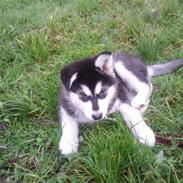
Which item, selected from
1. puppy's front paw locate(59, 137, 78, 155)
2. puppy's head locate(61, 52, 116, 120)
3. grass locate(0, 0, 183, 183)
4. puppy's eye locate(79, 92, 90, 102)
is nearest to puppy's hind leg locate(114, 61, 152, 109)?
grass locate(0, 0, 183, 183)

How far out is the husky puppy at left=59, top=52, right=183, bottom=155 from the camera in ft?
11.6

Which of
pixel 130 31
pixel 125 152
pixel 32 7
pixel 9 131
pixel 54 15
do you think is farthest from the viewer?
pixel 32 7

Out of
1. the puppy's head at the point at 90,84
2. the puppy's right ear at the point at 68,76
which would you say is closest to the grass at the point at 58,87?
the puppy's head at the point at 90,84

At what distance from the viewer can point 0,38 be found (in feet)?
18.6

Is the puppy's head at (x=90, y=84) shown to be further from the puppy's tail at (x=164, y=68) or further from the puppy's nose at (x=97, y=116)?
the puppy's tail at (x=164, y=68)

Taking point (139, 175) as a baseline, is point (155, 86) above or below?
below

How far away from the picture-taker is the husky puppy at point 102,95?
353 cm

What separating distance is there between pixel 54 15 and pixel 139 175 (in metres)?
3.77

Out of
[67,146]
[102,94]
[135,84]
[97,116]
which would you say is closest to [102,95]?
[102,94]

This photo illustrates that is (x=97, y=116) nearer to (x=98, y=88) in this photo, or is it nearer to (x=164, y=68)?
(x=98, y=88)

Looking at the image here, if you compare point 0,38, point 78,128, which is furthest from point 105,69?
point 0,38

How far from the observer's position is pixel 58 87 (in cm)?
427

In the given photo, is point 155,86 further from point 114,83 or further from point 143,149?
point 143,149

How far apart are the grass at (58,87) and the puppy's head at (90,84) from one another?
0.22 m
